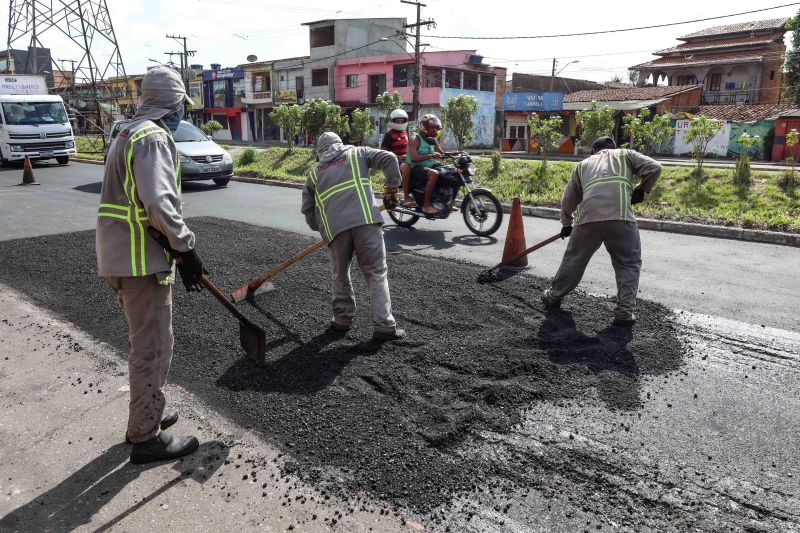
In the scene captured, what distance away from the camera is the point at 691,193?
12.2 m

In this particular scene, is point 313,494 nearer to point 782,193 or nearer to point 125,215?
point 125,215

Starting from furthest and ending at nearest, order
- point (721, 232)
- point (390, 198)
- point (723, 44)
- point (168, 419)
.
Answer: point (723, 44), point (721, 232), point (390, 198), point (168, 419)

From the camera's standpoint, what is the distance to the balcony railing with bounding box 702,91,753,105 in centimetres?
4081

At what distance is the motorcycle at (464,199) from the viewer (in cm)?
891

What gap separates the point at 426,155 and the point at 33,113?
18246mm

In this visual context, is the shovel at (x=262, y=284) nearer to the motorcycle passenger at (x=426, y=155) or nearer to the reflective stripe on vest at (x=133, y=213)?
the reflective stripe on vest at (x=133, y=213)

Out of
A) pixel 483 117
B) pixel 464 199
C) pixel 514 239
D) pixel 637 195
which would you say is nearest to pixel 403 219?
pixel 464 199

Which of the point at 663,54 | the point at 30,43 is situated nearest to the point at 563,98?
the point at 663,54

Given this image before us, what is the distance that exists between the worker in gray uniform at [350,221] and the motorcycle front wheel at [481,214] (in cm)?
421

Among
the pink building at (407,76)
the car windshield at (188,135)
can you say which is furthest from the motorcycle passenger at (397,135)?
the pink building at (407,76)

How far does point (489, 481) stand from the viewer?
9.30 ft

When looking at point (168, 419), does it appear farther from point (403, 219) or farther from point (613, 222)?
point (403, 219)

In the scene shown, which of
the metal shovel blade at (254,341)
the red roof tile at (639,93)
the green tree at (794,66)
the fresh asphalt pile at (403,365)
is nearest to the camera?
the fresh asphalt pile at (403,365)

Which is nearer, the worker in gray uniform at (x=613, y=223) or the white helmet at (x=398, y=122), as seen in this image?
the worker in gray uniform at (x=613, y=223)
